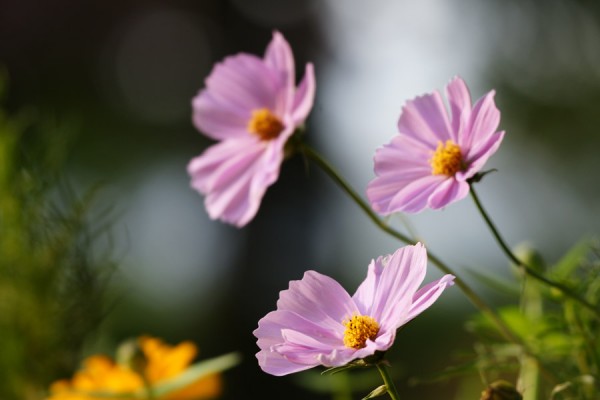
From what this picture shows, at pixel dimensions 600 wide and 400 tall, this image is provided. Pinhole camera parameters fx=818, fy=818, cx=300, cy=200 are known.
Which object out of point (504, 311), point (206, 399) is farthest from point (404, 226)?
point (206, 399)

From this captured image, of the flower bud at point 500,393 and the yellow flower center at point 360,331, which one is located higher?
the yellow flower center at point 360,331

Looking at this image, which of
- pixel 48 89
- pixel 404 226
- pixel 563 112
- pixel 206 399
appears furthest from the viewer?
pixel 563 112

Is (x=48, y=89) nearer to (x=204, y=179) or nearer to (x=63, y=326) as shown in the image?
(x=63, y=326)

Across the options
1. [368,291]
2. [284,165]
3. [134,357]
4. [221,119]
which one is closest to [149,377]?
[134,357]

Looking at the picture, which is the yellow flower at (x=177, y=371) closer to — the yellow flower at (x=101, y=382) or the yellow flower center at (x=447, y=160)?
the yellow flower at (x=101, y=382)

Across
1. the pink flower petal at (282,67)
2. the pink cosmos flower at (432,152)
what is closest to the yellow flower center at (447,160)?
the pink cosmos flower at (432,152)

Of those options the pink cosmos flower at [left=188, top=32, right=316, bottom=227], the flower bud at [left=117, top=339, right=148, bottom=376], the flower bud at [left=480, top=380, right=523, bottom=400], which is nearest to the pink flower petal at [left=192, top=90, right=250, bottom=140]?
the pink cosmos flower at [left=188, top=32, right=316, bottom=227]

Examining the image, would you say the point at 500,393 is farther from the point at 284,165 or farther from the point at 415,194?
the point at 284,165
